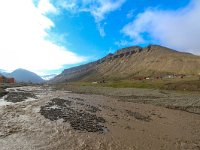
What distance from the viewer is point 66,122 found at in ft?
101

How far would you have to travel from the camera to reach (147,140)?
24.0 meters

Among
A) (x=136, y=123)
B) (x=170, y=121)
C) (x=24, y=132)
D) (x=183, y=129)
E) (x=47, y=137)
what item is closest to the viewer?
(x=47, y=137)

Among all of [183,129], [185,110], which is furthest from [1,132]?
[185,110]

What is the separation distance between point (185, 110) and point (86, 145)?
102ft

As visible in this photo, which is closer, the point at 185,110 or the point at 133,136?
the point at 133,136

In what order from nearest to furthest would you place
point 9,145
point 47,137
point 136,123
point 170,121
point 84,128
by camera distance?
point 9,145, point 47,137, point 84,128, point 136,123, point 170,121

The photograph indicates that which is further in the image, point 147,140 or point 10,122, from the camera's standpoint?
point 10,122

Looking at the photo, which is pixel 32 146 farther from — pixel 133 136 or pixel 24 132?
pixel 133 136

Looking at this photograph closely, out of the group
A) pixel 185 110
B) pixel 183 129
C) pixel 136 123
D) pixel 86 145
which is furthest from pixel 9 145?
pixel 185 110

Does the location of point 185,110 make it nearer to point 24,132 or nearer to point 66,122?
point 66,122

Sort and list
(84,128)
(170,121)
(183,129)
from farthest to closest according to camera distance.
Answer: (170,121) → (183,129) → (84,128)

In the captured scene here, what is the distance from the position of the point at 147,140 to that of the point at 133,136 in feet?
6.45

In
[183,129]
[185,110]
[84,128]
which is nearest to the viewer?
[84,128]

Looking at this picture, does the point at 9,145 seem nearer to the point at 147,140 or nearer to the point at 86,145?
the point at 86,145
